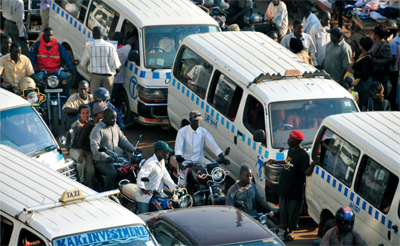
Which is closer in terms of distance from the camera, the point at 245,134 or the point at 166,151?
the point at 166,151

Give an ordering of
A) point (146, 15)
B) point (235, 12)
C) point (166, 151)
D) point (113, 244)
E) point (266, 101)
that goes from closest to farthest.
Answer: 1. point (113, 244)
2. point (166, 151)
3. point (266, 101)
4. point (146, 15)
5. point (235, 12)

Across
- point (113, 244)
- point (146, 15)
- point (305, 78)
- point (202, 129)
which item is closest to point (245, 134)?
point (202, 129)

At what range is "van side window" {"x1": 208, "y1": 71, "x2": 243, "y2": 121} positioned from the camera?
9.66 meters

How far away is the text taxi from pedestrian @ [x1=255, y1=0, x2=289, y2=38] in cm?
970

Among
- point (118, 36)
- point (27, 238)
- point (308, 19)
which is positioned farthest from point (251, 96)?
point (308, 19)

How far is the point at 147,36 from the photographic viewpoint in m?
11.4

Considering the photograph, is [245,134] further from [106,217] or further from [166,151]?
[106,217]

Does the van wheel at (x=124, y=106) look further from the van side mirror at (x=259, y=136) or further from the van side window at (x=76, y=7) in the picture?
the van side mirror at (x=259, y=136)

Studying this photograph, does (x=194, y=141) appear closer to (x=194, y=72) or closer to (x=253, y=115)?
(x=253, y=115)

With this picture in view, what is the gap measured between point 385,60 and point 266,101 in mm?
4144

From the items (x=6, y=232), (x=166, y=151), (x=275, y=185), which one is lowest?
(x=275, y=185)

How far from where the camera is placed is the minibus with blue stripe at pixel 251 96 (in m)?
9.02

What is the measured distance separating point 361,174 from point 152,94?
189 inches

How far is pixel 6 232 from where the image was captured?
5504 mm
